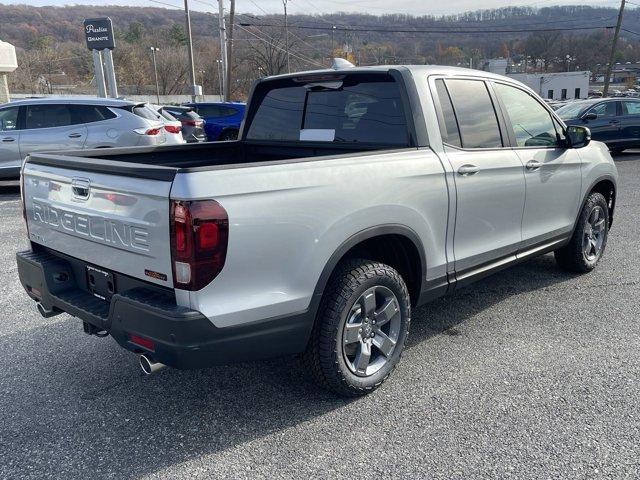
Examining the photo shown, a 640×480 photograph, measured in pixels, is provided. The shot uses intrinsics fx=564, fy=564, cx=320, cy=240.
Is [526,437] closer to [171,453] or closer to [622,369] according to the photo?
[622,369]

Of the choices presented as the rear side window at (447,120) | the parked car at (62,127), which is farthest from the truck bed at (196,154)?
the parked car at (62,127)

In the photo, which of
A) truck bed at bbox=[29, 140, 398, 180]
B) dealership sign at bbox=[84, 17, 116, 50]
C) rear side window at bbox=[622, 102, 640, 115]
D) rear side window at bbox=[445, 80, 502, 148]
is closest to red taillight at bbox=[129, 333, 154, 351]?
truck bed at bbox=[29, 140, 398, 180]

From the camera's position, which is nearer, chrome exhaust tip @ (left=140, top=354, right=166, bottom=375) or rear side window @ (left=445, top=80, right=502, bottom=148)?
chrome exhaust tip @ (left=140, top=354, right=166, bottom=375)

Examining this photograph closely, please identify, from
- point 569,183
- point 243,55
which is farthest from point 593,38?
point 569,183

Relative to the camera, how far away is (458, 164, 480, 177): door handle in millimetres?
3666

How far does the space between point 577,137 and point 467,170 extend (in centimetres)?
170

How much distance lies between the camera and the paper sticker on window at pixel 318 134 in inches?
159

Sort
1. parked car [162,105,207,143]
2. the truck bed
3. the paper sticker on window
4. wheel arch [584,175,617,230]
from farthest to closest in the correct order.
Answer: parked car [162,105,207,143], wheel arch [584,175,617,230], the paper sticker on window, the truck bed

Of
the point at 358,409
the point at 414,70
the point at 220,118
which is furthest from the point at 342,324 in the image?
the point at 220,118

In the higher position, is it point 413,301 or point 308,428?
point 413,301

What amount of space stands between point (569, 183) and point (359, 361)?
2.76m

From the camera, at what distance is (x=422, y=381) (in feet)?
11.4

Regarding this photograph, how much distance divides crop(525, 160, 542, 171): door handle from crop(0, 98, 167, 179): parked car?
771 cm

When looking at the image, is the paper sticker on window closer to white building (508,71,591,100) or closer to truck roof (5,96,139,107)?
truck roof (5,96,139,107)
